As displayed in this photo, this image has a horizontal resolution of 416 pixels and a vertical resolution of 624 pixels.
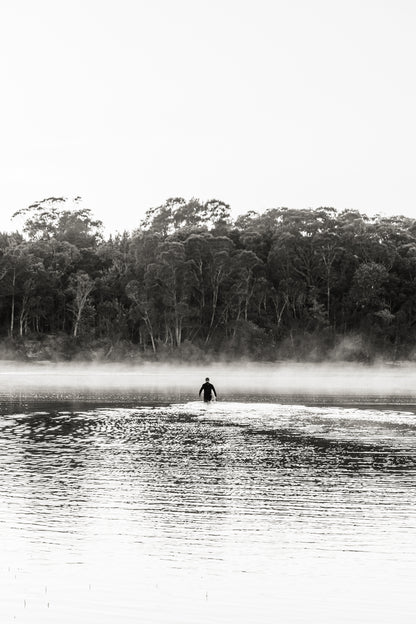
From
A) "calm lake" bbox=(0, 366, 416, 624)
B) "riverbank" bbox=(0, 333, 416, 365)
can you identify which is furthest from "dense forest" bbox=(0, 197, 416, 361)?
"calm lake" bbox=(0, 366, 416, 624)

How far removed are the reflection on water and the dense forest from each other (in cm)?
5759

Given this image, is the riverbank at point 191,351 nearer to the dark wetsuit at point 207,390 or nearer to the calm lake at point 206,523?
the dark wetsuit at point 207,390

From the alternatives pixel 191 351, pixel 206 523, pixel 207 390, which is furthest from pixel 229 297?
pixel 206 523

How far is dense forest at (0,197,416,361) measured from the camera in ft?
276

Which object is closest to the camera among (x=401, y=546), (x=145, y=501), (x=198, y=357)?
(x=401, y=546)

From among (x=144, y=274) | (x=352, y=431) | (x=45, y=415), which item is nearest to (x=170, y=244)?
(x=144, y=274)

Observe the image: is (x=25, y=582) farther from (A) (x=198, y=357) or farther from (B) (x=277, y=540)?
(A) (x=198, y=357)

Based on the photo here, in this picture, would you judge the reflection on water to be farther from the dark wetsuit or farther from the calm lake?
the dark wetsuit

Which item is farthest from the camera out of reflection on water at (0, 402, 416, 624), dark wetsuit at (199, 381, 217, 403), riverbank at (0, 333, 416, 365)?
riverbank at (0, 333, 416, 365)

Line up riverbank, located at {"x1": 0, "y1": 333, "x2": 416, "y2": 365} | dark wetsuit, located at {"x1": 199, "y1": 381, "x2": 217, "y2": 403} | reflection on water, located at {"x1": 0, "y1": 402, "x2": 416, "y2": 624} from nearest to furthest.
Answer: reflection on water, located at {"x1": 0, "y1": 402, "x2": 416, "y2": 624}, dark wetsuit, located at {"x1": 199, "y1": 381, "x2": 217, "y2": 403}, riverbank, located at {"x1": 0, "y1": 333, "x2": 416, "y2": 365}

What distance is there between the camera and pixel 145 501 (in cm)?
1535

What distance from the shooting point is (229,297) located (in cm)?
8606

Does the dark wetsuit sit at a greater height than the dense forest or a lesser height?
lesser

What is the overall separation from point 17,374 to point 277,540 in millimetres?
65811
